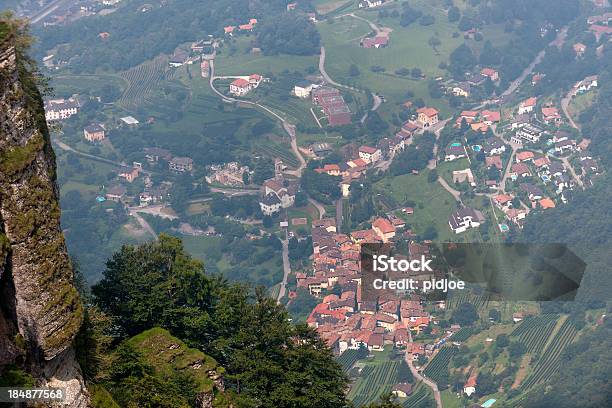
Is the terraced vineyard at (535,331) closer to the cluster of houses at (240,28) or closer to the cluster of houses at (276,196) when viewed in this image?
the cluster of houses at (276,196)

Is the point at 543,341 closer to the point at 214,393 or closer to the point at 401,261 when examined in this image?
the point at 401,261

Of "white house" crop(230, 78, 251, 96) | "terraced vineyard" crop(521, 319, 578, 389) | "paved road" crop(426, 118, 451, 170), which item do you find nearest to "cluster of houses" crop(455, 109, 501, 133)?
"paved road" crop(426, 118, 451, 170)

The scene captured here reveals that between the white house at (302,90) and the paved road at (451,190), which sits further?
the white house at (302,90)

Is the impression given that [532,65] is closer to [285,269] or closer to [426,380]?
[285,269]

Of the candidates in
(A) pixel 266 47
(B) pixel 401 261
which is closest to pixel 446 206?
(B) pixel 401 261

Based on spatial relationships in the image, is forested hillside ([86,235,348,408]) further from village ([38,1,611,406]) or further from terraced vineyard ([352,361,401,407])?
village ([38,1,611,406])

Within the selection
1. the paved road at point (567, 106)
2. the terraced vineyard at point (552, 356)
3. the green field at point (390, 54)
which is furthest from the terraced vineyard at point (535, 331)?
the green field at point (390, 54)

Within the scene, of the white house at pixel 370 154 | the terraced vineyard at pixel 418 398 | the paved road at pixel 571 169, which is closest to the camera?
the terraced vineyard at pixel 418 398
